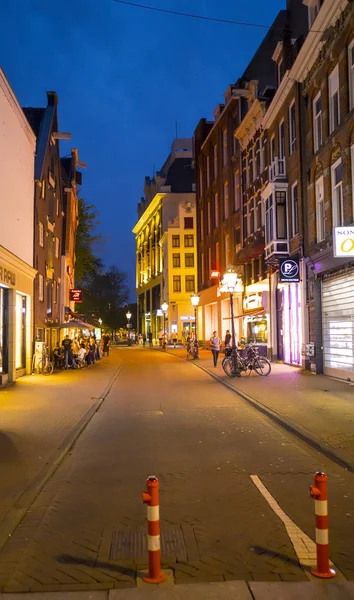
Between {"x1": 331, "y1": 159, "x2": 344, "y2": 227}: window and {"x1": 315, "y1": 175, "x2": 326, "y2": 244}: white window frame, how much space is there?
128 centimetres

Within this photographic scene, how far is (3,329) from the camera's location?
19.4 m

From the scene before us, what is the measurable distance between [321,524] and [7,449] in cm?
629

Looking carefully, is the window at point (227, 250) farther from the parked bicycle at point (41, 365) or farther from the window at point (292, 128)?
the parked bicycle at point (41, 365)

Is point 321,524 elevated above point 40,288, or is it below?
below

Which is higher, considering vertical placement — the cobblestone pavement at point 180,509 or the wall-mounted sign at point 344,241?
the wall-mounted sign at point 344,241

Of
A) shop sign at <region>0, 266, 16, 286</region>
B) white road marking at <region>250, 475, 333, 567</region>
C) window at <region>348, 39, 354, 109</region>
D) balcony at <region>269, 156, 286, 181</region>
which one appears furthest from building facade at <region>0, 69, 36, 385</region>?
white road marking at <region>250, 475, 333, 567</region>

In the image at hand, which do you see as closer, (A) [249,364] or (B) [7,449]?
(B) [7,449]

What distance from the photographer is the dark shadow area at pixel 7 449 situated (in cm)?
866

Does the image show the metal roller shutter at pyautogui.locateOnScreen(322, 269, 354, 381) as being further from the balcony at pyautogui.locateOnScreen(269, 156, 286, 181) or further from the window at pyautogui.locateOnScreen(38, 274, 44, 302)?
the window at pyautogui.locateOnScreen(38, 274, 44, 302)

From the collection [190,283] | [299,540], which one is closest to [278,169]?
[299,540]

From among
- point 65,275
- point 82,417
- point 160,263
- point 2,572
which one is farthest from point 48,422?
point 160,263

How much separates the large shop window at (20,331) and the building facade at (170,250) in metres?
34.1

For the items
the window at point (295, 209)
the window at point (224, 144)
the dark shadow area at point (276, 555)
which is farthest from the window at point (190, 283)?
the dark shadow area at point (276, 555)

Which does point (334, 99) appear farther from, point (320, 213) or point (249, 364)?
point (249, 364)
